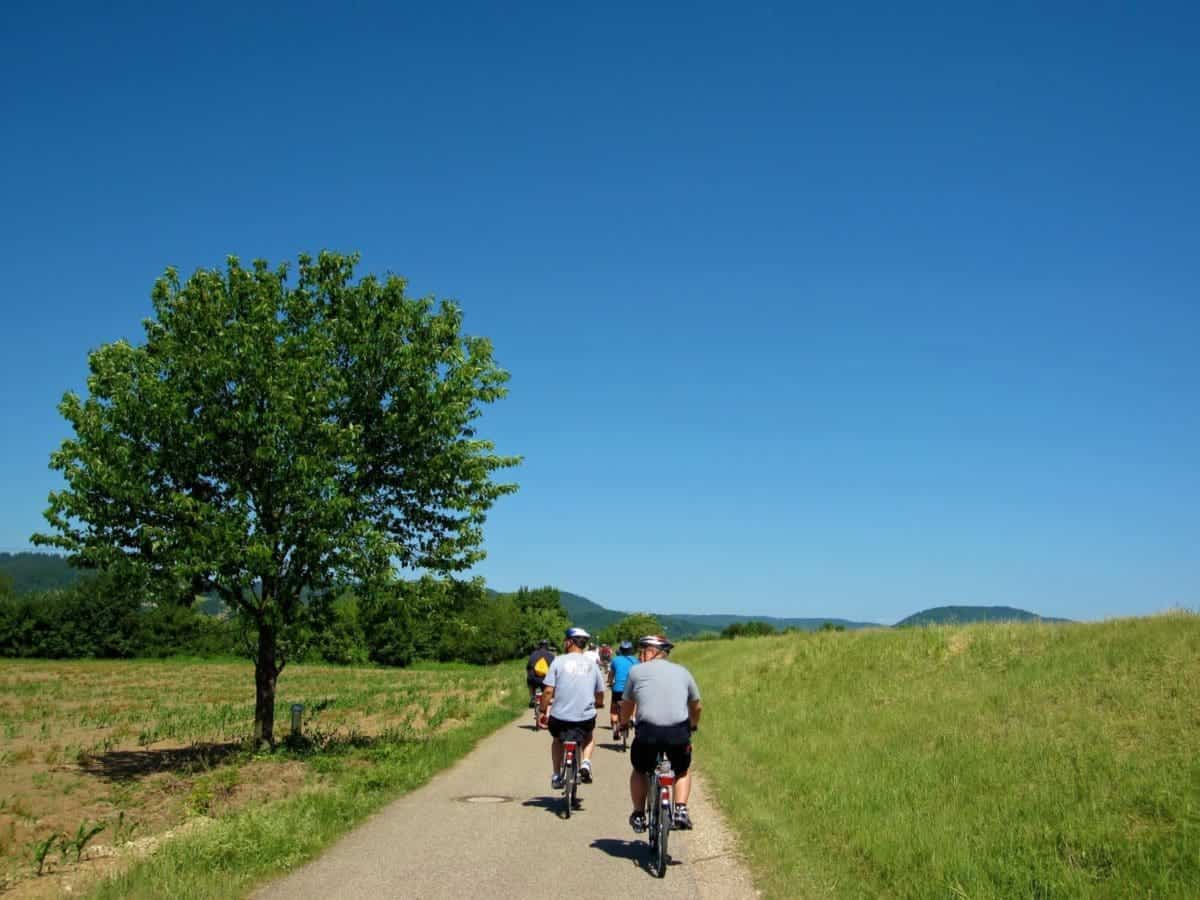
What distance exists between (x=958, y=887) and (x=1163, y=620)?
14.5 metres

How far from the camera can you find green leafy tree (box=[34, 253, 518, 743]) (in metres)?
15.8

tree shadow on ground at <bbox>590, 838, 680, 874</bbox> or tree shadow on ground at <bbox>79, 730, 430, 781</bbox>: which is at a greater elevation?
tree shadow on ground at <bbox>590, 838, 680, 874</bbox>

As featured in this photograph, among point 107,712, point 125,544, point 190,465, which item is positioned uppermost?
point 190,465

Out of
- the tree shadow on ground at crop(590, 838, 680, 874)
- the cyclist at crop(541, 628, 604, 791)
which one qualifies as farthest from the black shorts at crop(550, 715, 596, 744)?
the tree shadow on ground at crop(590, 838, 680, 874)

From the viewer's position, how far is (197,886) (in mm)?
7145

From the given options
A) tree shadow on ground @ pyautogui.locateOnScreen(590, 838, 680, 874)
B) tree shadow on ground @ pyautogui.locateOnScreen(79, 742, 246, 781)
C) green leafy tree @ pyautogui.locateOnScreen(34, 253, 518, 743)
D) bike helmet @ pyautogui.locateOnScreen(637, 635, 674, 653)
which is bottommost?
tree shadow on ground @ pyautogui.locateOnScreen(79, 742, 246, 781)

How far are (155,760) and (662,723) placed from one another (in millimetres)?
14501

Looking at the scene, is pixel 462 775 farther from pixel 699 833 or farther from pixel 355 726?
pixel 355 726

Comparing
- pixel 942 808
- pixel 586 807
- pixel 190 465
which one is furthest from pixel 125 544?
pixel 942 808

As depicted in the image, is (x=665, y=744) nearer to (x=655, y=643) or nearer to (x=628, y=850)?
(x=655, y=643)

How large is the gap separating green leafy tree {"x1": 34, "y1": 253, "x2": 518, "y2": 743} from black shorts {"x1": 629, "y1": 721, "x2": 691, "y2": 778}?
8813mm

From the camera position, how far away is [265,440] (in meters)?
15.9

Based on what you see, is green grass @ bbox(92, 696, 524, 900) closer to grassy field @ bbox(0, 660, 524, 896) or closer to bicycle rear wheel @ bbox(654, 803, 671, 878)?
grassy field @ bbox(0, 660, 524, 896)

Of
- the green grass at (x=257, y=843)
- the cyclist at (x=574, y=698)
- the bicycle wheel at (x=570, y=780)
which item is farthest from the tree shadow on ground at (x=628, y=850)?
the green grass at (x=257, y=843)
